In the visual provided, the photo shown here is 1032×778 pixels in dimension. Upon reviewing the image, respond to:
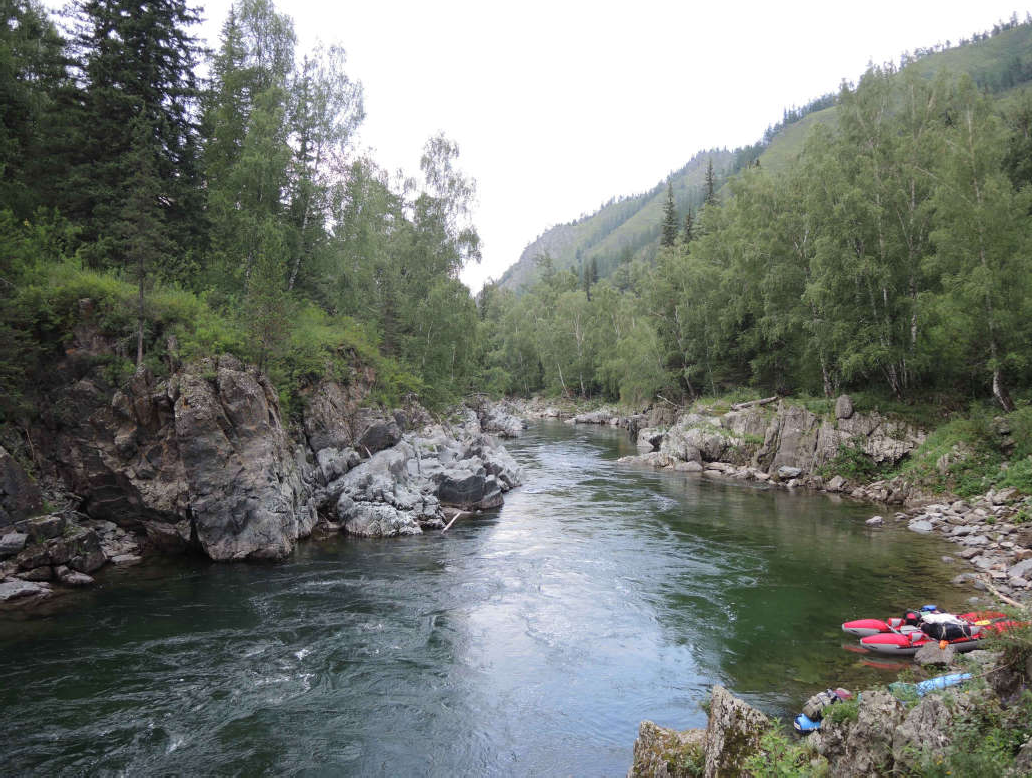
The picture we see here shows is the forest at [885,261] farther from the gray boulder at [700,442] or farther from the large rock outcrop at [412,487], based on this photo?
the large rock outcrop at [412,487]

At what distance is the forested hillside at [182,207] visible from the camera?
18.3 m

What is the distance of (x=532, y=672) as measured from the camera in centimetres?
1134

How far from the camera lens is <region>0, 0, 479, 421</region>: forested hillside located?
60.2 ft

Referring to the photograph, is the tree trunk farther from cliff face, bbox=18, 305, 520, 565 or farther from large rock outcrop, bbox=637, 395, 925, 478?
large rock outcrop, bbox=637, 395, 925, 478

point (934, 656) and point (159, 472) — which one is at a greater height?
point (159, 472)

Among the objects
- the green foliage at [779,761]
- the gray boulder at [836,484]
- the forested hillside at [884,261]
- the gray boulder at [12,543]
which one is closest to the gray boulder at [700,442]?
the forested hillside at [884,261]

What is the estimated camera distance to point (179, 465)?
17219mm

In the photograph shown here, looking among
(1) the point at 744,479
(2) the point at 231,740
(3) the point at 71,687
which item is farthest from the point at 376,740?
A: (1) the point at 744,479

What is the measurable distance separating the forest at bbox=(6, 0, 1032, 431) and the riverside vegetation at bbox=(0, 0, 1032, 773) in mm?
146

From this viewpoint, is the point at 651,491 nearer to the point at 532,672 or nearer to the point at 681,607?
the point at 681,607

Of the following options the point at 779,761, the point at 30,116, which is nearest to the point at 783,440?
the point at 779,761

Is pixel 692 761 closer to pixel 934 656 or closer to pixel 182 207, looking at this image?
pixel 934 656

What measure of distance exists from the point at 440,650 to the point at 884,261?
3033 centimetres

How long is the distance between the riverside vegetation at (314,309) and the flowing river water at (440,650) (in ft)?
9.80
